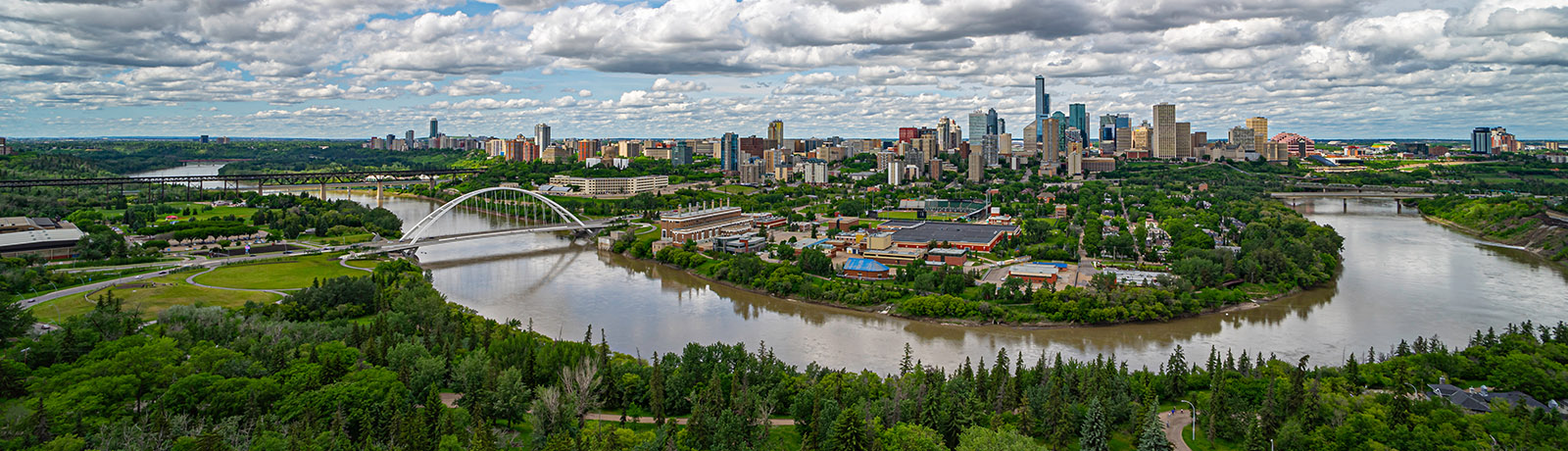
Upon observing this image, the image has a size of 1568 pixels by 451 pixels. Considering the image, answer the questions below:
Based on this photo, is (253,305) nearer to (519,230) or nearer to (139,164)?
(519,230)

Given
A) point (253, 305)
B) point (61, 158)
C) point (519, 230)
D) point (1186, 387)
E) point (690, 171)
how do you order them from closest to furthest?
point (1186, 387)
point (253, 305)
point (519, 230)
point (61, 158)
point (690, 171)

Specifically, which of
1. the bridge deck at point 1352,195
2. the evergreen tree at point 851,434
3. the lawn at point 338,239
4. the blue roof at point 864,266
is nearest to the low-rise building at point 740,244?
the blue roof at point 864,266

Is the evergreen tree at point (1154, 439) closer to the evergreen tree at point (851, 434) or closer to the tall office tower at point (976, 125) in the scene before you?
the evergreen tree at point (851, 434)

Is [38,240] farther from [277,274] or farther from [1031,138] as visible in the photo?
[1031,138]

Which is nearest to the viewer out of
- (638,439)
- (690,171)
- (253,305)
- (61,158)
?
(638,439)

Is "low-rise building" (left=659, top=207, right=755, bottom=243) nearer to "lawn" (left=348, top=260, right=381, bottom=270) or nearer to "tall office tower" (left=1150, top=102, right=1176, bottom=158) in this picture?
"lawn" (left=348, top=260, right=381, bottom=270)

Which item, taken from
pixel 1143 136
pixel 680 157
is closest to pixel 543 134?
pixel 680 157

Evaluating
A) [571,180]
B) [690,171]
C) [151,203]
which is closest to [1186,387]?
[151,203]
